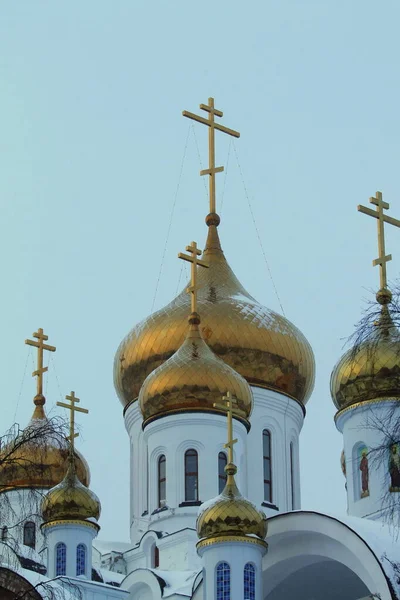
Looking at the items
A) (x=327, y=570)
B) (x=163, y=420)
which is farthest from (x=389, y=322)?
(x=163, y=420)

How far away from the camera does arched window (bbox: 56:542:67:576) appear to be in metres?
25.8

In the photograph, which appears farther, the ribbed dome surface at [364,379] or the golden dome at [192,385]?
the golden dome at [192,385]

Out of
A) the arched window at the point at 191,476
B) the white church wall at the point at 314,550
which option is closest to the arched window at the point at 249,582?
the white church wall at the point at 314,550

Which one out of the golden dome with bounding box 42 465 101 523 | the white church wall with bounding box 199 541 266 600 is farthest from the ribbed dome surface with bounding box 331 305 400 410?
the golden dome with bounding box 42 465 101 523

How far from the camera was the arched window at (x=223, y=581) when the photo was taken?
74.5 feet

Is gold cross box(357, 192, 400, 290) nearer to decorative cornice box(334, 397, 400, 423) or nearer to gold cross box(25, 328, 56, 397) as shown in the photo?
decorative cornice box(334, 397, 400, 423)

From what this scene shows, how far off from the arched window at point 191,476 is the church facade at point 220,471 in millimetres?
24

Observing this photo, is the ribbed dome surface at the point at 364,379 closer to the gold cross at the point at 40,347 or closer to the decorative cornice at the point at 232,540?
the decorative cornice at the point at 232,540

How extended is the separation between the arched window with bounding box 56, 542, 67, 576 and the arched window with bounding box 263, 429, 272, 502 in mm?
5388

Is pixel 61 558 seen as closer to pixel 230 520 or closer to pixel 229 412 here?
pixel 229 412

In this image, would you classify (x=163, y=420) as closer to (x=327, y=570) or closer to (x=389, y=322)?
(x=327, y=570)

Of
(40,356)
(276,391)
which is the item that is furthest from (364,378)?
(40,356)

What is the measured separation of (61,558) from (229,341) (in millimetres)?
6773

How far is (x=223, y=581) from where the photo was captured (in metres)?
22.8
